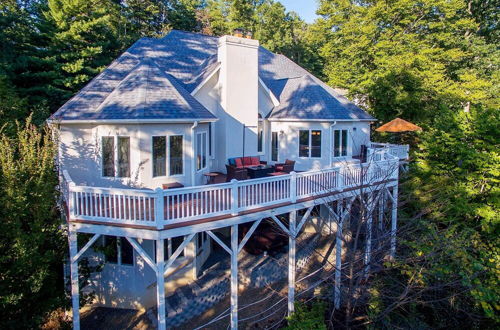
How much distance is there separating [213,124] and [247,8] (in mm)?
30438

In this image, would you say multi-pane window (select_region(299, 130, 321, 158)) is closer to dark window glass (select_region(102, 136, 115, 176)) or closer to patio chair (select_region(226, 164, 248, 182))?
patio chair (select_region(226, 164, 248, 182))

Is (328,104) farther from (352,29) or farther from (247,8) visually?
(247,8)

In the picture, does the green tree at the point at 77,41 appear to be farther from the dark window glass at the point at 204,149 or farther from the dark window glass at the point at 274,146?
the dark window glass at the point at 274,146

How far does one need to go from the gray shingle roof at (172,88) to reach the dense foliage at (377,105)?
8.68ft

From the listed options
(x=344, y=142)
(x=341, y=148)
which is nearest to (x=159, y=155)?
(x=341, y=148)

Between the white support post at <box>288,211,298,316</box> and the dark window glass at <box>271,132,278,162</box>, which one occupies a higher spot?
the dark window glass at <box>271,132,278,162</box>

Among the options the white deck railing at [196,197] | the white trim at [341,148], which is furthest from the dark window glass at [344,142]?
the white deck railing at [196,197]

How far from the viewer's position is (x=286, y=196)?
1127 centimetres

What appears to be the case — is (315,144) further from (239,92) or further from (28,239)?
(28,239)

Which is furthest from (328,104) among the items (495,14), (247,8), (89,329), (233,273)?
(247,8)

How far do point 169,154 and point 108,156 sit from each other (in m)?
2.23

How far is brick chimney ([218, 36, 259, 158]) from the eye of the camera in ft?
51.8

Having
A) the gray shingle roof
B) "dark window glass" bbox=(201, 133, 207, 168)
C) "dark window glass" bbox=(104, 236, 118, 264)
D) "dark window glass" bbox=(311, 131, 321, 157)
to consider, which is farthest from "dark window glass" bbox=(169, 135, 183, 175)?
"dark window glass" bbox=(311, 131, 321, 157)

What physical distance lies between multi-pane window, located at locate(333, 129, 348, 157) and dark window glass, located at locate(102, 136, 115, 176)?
Answer: 37.2 ft
